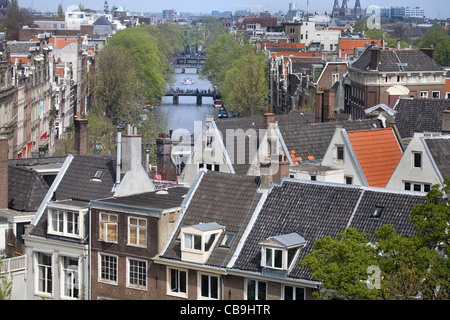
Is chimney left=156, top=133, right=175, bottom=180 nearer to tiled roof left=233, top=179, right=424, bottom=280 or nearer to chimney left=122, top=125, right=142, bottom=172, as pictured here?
chimney left=122, top=125, right=142, bottom=172

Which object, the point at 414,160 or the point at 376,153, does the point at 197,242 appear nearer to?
the point at 414,160

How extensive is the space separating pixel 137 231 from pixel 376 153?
1638cm

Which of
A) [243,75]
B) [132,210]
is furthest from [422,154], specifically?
[243,75]

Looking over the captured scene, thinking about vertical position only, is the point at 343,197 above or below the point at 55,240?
above

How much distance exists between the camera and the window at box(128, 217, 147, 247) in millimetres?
36156

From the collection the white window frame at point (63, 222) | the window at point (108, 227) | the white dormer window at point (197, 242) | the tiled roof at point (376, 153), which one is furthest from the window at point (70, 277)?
the tiled roof at point (376, 153)

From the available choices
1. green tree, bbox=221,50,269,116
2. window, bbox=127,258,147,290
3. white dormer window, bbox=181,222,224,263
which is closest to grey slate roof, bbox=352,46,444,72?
green tree, bbox=221,50,269,116

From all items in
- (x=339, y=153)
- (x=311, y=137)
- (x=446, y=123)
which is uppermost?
(x=446, y=123)

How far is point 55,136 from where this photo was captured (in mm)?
109875

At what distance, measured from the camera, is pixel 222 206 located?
3641 centimetres

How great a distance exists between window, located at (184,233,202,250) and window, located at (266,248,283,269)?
2.70 m

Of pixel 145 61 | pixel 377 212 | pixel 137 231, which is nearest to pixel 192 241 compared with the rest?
pixel 137 231
